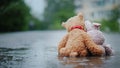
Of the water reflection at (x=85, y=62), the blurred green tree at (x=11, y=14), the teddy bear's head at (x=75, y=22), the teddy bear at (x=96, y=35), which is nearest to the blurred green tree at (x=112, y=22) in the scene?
the blurred green tree at (x=11, y=14)

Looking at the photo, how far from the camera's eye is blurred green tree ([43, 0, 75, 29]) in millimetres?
93750

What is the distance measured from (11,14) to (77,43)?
38827mm

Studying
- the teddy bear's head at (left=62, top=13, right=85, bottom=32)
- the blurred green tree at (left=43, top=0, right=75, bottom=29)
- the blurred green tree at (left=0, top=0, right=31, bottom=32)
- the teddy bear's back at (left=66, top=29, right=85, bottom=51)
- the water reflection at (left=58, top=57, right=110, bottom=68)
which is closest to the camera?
the water reflection at (left=58, top=57, right=110, bottom=68)

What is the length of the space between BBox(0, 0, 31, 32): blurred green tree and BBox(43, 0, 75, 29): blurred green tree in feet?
124

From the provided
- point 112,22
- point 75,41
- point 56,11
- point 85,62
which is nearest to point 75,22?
point 75,41

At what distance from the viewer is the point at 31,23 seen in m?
76.6

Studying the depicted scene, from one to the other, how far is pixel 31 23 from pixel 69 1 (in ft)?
69.9

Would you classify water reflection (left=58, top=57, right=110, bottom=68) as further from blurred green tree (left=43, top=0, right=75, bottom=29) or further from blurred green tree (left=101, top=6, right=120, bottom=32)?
blurred green tree (left=43, top=0, right=75, bottom=29)

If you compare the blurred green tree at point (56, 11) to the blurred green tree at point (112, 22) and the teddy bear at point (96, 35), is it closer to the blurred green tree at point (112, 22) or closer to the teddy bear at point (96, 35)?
the blurred green tree at point (112, 22)

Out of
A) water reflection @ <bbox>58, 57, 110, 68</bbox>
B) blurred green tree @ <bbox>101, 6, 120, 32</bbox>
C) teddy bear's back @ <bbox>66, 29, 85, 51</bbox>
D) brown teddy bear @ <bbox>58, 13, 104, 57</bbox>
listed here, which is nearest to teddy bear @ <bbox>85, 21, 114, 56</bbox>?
brown teddy bear @ <bbox>58, 13, 104, 57</bbox>

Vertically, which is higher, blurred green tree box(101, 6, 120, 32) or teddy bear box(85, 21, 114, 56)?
blurred green tree box(101, 6, 120, 32)

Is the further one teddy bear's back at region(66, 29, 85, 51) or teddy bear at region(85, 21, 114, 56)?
teddy bear at region(85, 21, 114, 56)

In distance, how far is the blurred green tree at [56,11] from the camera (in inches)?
3691

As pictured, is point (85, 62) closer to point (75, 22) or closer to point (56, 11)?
point (75, 22)
